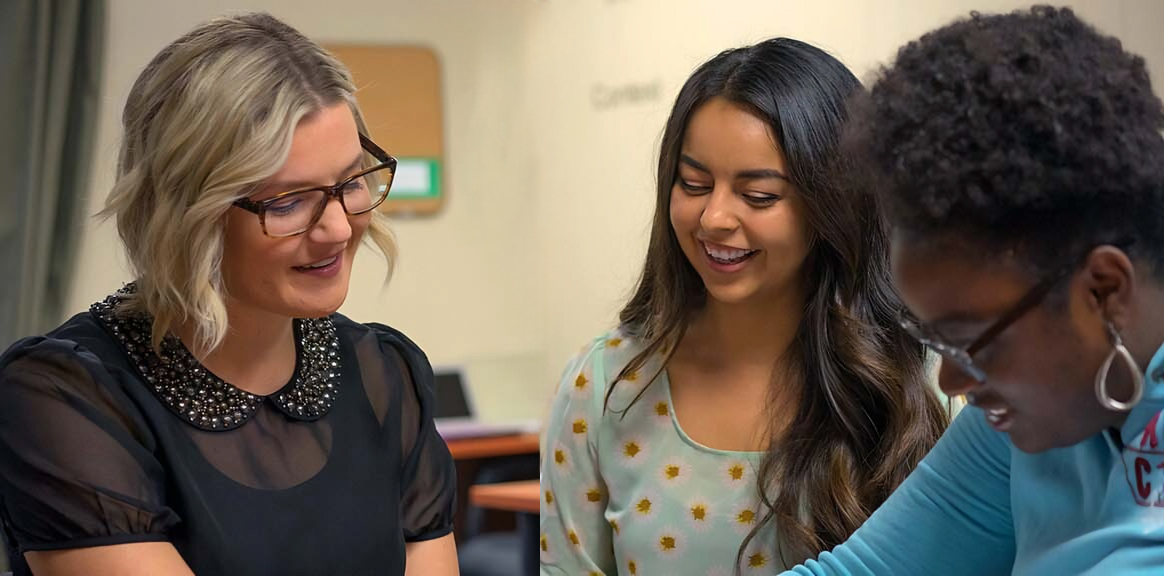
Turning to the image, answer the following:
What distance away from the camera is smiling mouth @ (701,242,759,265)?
1727mm

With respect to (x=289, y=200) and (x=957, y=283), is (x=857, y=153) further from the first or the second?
(x=289, y=200)

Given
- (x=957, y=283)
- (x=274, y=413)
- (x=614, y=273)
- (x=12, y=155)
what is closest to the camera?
(x=957, y=283)

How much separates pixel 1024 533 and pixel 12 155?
3920 mm

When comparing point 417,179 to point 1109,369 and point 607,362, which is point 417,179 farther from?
point 1109,369

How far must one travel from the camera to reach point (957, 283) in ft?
3.18

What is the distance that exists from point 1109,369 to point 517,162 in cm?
422

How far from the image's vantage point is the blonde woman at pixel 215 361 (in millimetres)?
1409

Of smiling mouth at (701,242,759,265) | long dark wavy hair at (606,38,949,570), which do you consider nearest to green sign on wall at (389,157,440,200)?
long dark wavy hair at (606,38,949,570)

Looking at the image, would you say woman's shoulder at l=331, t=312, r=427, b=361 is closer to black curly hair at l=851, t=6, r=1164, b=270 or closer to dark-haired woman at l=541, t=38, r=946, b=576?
dark-haired woman at l=541, t=38, r=946, b=576

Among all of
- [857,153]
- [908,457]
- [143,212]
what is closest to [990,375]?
[857,153]

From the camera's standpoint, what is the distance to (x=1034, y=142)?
90cm

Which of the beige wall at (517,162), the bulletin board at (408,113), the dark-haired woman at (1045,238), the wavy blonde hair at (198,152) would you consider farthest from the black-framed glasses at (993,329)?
the bulletin board at (408,113)

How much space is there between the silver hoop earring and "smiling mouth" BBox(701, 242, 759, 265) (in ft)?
2.63

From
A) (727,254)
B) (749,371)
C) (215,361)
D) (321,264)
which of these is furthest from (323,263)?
(749,371)
